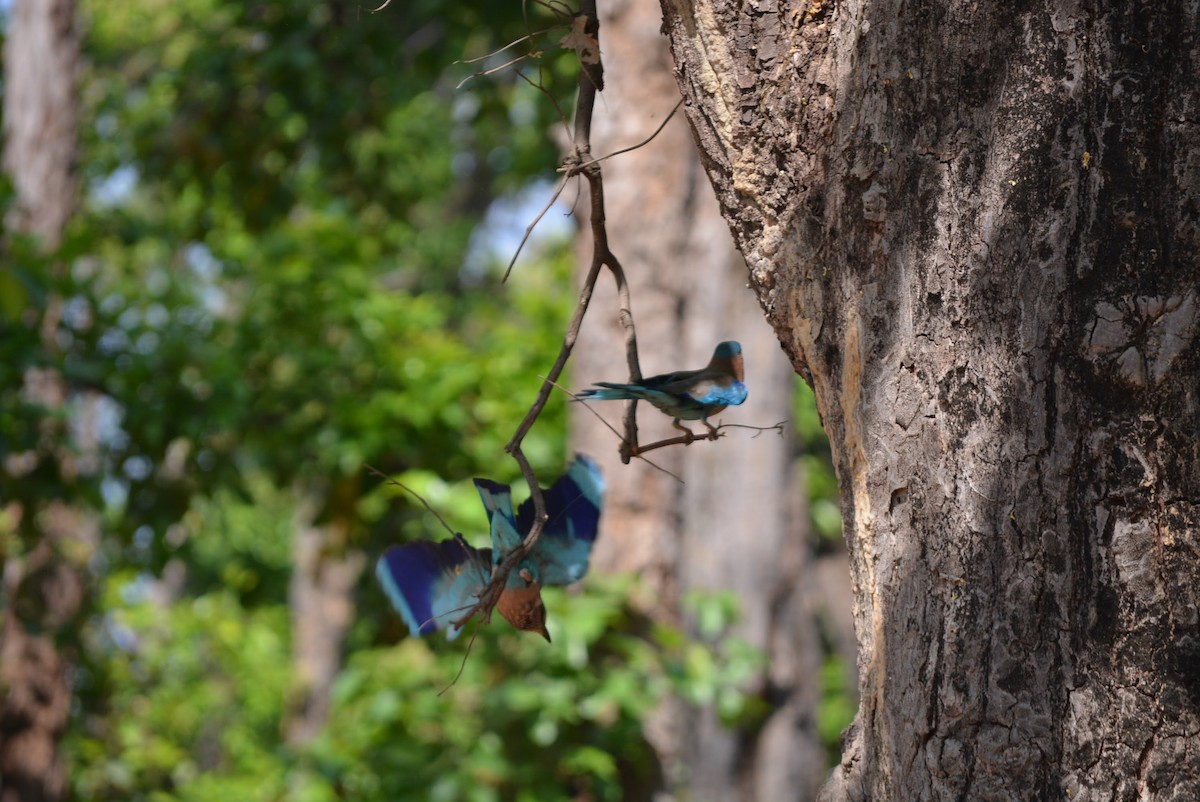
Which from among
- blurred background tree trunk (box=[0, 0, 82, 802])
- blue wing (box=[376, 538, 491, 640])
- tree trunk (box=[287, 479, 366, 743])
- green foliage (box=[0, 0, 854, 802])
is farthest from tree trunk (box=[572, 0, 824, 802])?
tree trunk (box=[287, 479, 366, 743])

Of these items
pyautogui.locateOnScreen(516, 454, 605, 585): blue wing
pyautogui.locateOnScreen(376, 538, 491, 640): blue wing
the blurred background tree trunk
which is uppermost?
the blurred background tree trunk

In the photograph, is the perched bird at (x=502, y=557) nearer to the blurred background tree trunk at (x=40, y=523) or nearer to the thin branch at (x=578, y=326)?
the thin branch at (x=578, y=326)

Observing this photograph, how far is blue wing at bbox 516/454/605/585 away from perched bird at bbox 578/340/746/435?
0.17m

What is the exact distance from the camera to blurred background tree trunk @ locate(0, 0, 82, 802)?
549cm

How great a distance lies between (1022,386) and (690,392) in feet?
1.36

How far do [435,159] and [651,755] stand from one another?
34.0 feet

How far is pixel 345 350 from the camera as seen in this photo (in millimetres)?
5391

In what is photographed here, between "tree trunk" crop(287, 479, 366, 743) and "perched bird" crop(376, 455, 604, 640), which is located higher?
"tree trunk" crop(287, 479, 366, 743)

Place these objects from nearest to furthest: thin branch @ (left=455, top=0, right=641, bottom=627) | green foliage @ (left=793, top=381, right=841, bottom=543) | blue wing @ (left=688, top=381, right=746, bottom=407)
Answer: thin branch @ (left=455, top=0, right=641, bottom=627) → blue wing @ (left=688, top=381, right=746, bottom=407) → green foliage @ (left=793, top=381, right=841, bottom=543)

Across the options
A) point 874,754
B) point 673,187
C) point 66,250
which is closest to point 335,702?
point 66,250

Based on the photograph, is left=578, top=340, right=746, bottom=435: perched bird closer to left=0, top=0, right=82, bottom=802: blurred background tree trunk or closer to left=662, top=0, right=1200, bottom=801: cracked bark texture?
left=662, top=0, right=1200, bottom=801: cracked bark texture

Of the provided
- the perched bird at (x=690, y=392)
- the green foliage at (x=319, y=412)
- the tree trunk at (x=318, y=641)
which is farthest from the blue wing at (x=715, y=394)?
the tree trunk at (x=318, y=641)

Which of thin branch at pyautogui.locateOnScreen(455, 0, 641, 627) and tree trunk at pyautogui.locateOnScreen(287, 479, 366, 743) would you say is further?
tree trunk at pyautogui.locateOnScreen(287, 479, 366, 743)

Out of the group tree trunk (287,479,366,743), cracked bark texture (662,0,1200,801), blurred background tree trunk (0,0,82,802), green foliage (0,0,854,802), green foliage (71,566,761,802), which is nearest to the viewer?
cracked bark texture (662,0,1200,801)
